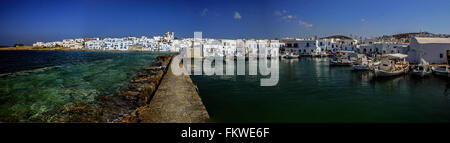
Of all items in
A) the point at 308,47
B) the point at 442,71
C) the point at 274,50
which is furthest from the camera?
the point at 308,47

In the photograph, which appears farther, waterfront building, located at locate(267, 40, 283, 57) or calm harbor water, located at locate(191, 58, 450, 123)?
waterfront building, located at locate(267, 40, 283, 57)

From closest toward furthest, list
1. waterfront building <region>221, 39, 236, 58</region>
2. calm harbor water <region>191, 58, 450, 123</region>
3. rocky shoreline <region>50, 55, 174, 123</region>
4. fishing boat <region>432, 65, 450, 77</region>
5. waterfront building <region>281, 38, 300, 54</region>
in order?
rocky shoreline <region>50, 55, 174, 123</region> → calm harbor water <region>191, 58, 450, 123</region> → fishing boat <region>432, 65, 450, 77</region> → waterfront building <region>221, 39, 236, 58</region> → waterfront building <region>281, 38, 300, 54</region>

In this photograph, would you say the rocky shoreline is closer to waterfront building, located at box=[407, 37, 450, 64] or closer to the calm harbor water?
the calm harbor water

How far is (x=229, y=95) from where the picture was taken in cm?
1046

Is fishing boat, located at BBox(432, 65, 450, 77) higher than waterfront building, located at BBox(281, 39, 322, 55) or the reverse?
the reverse

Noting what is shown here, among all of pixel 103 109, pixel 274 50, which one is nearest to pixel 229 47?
pixel 274 50

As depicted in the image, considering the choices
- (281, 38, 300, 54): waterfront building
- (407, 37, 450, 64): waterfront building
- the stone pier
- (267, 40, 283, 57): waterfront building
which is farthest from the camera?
(281, 38, 300, 54): waterfront building

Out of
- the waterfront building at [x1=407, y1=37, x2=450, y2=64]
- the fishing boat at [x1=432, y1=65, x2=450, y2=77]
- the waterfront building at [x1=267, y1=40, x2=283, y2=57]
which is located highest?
the waterfront building at [x1=267, y1=40, x2=283, y2=57]

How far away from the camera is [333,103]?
9031 mm

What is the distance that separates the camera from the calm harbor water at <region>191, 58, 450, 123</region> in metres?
7.27

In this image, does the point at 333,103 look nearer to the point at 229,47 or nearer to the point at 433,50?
the point at 433,50

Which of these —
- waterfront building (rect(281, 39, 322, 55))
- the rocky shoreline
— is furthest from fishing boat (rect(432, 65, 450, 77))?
waterfront building (rect(281, 39, 322, 55))

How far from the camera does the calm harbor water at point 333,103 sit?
7273 mm
